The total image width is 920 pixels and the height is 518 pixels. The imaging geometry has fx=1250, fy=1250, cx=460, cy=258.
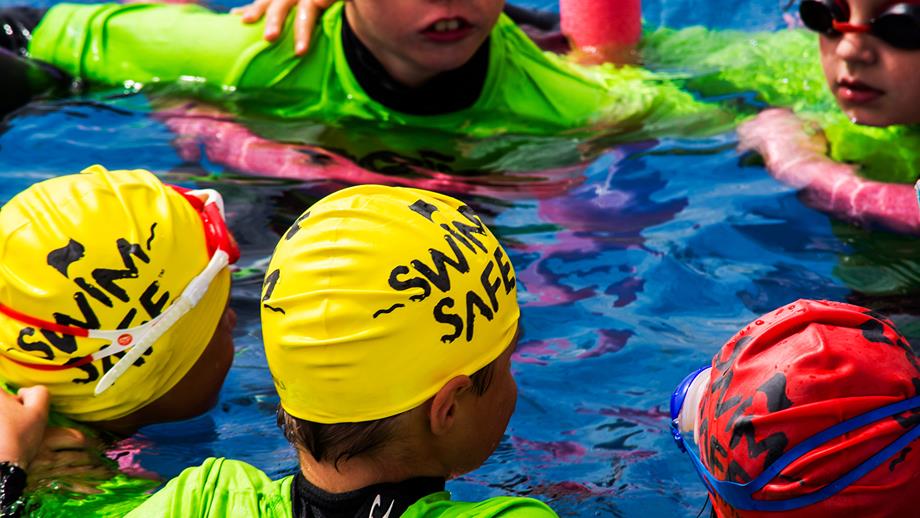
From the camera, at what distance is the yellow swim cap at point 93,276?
369 cm

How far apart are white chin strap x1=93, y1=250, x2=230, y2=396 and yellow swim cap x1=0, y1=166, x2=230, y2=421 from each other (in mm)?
17

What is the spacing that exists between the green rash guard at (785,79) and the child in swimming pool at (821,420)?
10.2 feet

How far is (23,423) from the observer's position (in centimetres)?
366

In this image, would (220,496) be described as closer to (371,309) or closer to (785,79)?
(371,309)

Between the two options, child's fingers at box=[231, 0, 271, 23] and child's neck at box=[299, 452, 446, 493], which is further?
child's fingers at box=[231, 0, 271, 23]

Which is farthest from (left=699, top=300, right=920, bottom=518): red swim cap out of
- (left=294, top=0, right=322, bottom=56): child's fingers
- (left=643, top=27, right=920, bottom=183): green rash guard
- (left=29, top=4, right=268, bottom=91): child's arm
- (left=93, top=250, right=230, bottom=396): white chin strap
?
(left=29, top=4, right=268, bottom=91): child's arm

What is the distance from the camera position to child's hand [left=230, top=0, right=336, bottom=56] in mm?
6594

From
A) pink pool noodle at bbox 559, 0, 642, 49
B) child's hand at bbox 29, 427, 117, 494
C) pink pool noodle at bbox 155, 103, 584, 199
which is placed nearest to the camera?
child's hand at bbox 29, 427, 117, 494

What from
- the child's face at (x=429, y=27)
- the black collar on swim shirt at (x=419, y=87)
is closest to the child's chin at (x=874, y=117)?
the child's face at (x=429, y=27)

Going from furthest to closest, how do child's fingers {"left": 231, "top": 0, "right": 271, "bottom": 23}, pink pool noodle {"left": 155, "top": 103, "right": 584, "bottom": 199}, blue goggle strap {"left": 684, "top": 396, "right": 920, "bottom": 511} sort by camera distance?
child's fingers {"left": 231, "top": 0, "right": 271, "bottom": 23} → pink pool noodle {"left": 155, "top": 103, "right": 584, "bottom": 199} → blue goggle strap {"left": 684, "top": 396, "right": 920, "bottom": 511}

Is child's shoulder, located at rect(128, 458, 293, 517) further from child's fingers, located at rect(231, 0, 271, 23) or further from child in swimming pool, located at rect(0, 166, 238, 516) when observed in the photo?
child's fingers, located at rect(231, 0, 271, 23)

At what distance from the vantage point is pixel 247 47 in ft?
22.3

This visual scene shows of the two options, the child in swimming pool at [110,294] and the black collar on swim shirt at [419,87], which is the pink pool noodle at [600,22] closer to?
the black collar on swim shirt at [419,87]

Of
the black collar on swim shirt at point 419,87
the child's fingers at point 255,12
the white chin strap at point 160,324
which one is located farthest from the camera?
the child's fingers at point 255,12
